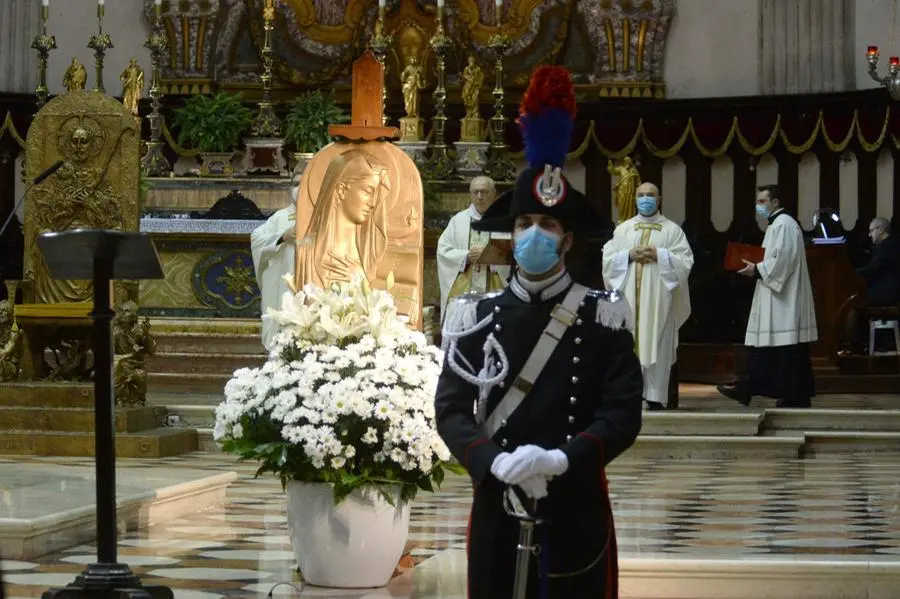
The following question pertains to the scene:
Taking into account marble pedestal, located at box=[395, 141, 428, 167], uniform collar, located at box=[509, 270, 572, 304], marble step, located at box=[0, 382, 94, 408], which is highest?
marble pedestal, located at box=[395, 141, 428, 167]

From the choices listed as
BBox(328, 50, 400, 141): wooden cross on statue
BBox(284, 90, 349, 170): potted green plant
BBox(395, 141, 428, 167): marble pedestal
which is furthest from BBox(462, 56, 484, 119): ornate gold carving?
BBox(328, 50, 400, 141): wooden cross on statue

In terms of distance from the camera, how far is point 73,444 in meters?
11.8

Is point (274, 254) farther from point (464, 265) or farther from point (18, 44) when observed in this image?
point (18, 44)

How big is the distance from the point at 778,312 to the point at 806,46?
4.78m

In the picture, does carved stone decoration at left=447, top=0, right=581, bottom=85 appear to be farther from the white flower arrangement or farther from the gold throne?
the white flower arrangement

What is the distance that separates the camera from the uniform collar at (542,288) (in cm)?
480

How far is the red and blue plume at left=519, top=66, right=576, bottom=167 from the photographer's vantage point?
487 centimetres

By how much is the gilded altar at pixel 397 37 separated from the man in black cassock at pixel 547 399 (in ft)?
46.8

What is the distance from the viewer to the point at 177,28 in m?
19.4

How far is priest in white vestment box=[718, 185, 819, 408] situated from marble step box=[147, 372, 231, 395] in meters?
4.04

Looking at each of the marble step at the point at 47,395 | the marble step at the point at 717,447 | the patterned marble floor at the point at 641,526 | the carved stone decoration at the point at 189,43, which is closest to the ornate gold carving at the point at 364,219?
the patterned marble floor at the point at 641,526

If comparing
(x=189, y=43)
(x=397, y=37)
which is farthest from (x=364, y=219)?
(x=189, y=43)

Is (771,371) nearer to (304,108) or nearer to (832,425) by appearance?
(832,425)

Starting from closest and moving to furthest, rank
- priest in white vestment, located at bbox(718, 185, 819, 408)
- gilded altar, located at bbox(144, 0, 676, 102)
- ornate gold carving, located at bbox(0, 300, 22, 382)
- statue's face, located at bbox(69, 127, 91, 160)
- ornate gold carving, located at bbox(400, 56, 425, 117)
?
ornate gold carving, located at bbox(0, 300, 22, 382), statue's face, located at bbox(69, 127, 91, 160), priest in white vestment, located at bbox(718, 185, 819, 408), ornate gold carving, located at bbox(400, 56, 425, 117), gilded altar, located at bbox(144, 0, 676, 102)
